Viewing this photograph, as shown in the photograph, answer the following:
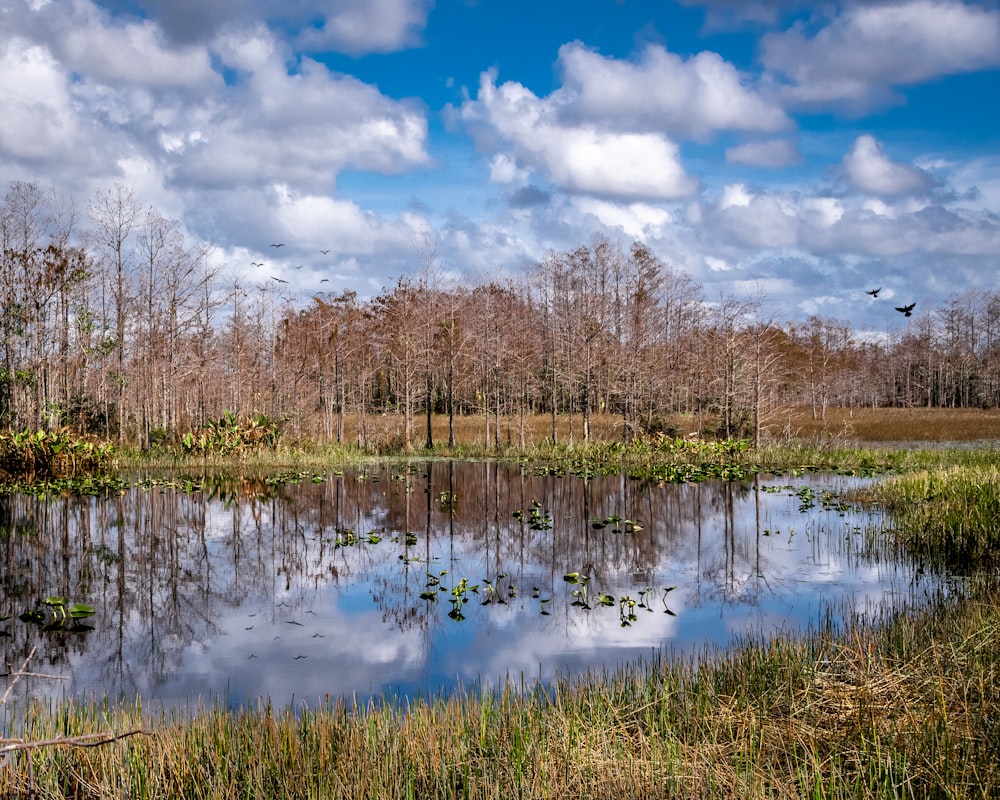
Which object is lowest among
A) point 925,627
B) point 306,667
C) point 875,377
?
point 306,667

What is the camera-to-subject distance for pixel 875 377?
8206cm

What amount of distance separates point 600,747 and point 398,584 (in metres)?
7.04

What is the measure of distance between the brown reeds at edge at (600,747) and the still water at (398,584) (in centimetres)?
126

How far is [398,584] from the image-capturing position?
1183 centimetres

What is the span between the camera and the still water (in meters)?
8.17

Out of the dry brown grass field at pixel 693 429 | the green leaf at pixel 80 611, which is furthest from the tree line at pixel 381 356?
the green leaf at pixel 80 611

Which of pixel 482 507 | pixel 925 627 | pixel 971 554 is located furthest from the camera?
pixel 482 507

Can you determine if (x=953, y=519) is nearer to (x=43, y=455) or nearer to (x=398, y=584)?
(x=398, y=584)

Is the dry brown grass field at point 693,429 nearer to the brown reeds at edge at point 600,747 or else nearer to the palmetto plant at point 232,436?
the palmetto plant at point 232,436

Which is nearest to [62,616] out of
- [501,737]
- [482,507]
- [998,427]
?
[501,737]

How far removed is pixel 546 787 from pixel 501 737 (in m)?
0.85

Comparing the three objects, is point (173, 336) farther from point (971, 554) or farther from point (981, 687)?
point (981, 687)

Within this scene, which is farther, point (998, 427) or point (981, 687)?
point (998, 427)

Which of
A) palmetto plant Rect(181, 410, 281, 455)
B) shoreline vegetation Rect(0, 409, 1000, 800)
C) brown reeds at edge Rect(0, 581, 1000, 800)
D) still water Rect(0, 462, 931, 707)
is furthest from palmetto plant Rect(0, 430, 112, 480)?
brown reeds at edge Rect(0, 581, 1000, 800)
